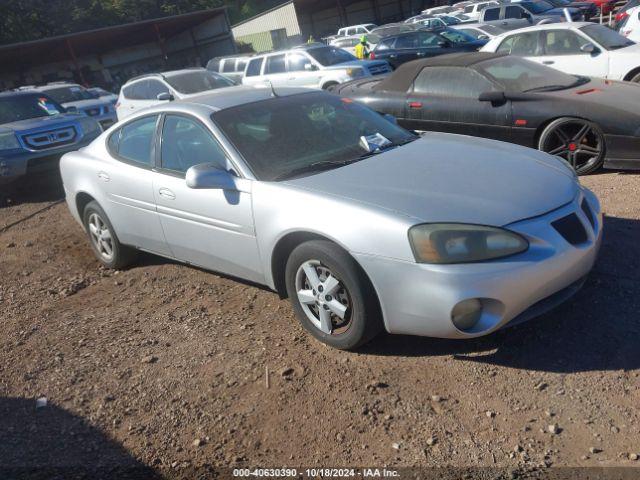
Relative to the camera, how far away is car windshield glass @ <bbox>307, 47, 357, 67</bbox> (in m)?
14.9

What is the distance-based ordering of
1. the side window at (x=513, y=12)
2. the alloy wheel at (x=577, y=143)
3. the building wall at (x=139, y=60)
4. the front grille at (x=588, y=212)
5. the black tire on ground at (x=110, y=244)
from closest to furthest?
the front grille at (x=588, y=212) < the black tire on ground at (x=110, y=244) < the alloy wheel at (x=577, y=143) < the side window at (x=513, y=12) < the building wall at (x=139, y=60)

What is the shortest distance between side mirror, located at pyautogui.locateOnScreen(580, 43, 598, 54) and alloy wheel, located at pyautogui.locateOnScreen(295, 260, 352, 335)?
8.34 metres

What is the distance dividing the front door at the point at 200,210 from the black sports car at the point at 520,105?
3.73 m

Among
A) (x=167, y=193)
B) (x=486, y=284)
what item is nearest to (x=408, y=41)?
(x=167, y=193)

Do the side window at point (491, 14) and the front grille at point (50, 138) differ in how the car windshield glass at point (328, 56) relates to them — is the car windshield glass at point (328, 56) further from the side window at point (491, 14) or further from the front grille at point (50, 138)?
the side window at point (491, 14)

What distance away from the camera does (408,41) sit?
18.4 meters

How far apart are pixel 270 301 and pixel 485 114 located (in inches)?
152

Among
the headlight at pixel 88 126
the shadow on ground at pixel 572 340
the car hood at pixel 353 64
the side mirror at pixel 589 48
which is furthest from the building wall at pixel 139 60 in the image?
the shadow on ground at pixel 572 340

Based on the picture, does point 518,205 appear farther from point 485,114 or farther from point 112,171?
point 485,114

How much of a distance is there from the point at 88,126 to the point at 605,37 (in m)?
8.86

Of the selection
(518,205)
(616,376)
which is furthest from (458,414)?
(518,205)

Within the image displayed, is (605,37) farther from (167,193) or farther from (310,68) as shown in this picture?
(167,193)

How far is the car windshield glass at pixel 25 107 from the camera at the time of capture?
10391 mm

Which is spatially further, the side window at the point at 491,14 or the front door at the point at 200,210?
the side window at the point at 491,14
